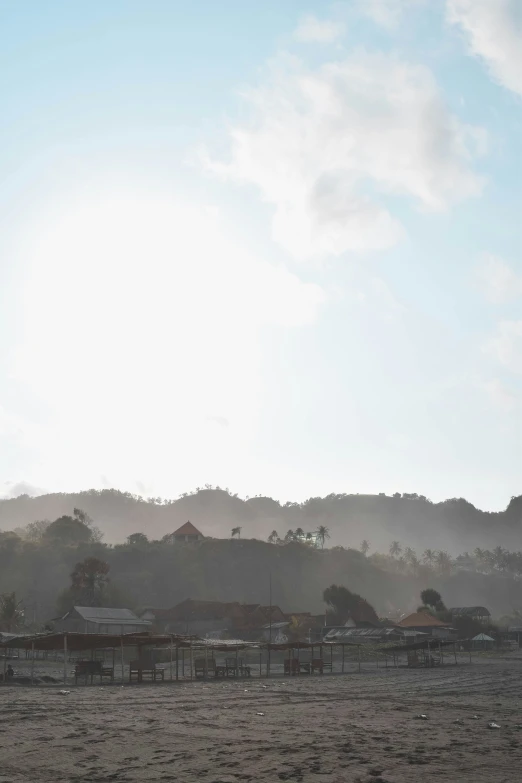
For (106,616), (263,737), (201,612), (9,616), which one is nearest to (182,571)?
(201,612)

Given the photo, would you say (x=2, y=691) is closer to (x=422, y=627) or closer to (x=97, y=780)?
(x=97, y=780)

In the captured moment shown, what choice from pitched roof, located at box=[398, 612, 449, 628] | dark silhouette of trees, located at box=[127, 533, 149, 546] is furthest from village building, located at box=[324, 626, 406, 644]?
dark silhouette of trees, located at box=[127, 533, 149, 546]

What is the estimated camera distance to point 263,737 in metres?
17.5

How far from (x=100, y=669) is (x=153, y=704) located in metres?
17.9

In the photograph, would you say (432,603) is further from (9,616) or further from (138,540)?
(138,540)

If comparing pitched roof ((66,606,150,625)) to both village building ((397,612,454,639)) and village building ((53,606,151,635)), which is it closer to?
village building ((53,606,151,635))

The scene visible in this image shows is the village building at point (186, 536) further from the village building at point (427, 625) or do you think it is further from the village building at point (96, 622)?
the village building at point (96, 622)

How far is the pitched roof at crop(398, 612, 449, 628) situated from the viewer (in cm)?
10831

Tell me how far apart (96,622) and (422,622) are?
1887 inches

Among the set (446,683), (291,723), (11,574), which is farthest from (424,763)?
(11,574)

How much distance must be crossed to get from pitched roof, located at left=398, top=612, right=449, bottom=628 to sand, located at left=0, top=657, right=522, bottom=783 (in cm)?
8067

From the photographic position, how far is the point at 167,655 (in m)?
72.1

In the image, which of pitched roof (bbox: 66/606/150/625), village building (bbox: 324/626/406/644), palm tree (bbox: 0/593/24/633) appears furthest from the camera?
village building (bbox: 324/626/406/644)

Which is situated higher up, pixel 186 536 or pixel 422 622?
pixel 186 536
